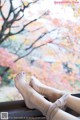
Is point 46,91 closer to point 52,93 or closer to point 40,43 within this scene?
point 52,93

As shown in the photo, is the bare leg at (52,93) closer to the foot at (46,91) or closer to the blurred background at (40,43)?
the foot at (46,91)

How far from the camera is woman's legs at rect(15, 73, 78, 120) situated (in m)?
1.04

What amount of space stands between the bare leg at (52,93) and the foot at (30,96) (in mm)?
77

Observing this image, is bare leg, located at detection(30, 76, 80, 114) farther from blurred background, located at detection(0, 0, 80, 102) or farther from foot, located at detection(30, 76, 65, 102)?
blurred background, located at detection(0, 0, 80, 102)

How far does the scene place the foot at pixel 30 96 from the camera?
117cm

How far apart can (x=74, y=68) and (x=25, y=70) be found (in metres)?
0.42

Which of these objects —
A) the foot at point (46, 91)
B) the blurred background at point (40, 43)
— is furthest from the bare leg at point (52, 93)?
the blurred background at point (40, 43)

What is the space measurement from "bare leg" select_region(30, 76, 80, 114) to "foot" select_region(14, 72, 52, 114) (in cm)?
8

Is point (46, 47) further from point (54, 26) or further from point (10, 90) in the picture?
point (10, 90)

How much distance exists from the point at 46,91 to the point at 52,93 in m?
0.05

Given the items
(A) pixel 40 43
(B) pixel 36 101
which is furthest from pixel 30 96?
(A) pixel 40 43

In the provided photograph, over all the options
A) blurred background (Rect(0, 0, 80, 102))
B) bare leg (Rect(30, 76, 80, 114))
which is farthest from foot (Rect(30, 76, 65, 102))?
blurred background (Rect(0, 0, 80, 102))

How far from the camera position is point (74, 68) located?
1.70 m

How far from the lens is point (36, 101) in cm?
124
